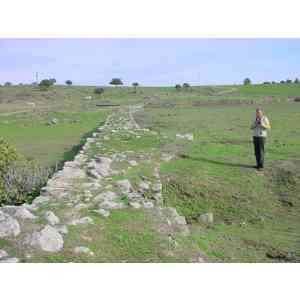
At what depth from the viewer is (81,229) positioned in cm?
548

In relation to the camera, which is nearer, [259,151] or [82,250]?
[82,250]

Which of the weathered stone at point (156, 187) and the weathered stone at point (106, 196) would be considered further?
the weathered stone at point (156, 187)

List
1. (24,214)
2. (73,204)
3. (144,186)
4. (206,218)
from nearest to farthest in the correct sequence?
(24,214), (73,204), (206,218), (144,186)

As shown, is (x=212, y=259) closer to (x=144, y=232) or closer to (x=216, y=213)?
(x=144, y=232)

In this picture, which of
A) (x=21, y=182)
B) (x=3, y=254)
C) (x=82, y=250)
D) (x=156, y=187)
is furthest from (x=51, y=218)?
(x=156, y=187)

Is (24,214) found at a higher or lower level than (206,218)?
higher

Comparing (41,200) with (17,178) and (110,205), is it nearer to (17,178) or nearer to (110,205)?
(110,205)

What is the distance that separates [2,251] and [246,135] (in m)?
12.1

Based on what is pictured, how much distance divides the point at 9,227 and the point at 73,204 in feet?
5.14

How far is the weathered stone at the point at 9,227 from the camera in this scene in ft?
16.3

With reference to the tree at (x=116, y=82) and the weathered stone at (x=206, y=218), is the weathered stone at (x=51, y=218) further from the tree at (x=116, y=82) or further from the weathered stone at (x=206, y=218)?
the tree at (x=116, y=82)

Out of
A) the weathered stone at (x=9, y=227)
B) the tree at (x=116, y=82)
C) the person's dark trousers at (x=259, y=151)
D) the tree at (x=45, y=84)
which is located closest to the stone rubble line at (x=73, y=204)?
the weathered stone at (x=9, y=227)

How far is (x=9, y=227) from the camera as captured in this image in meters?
5.04

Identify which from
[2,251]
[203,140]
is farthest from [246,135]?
[2,251]
